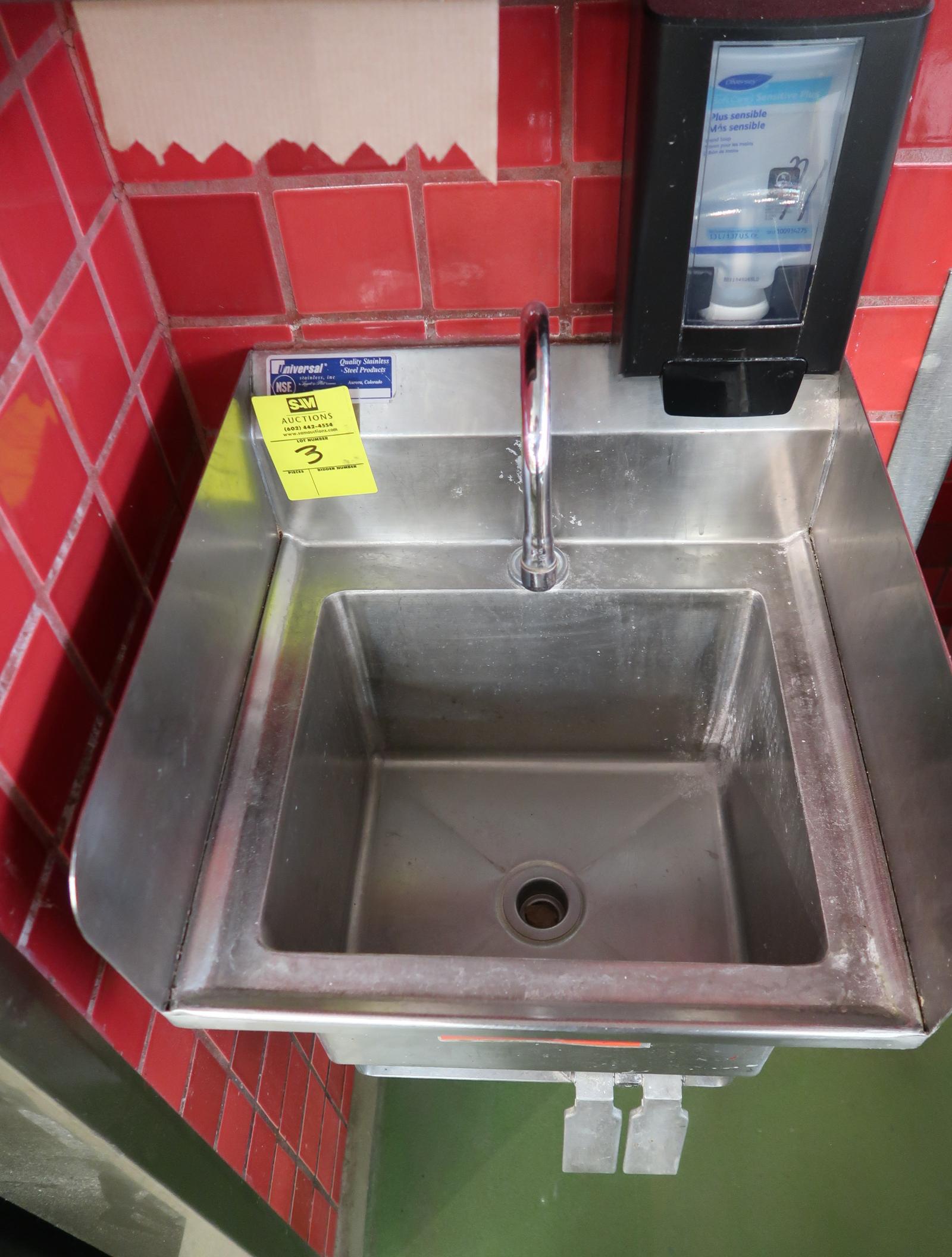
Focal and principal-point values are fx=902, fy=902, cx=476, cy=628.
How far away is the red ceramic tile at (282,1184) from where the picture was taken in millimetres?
1128

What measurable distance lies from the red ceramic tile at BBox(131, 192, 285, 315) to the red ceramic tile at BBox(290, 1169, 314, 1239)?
3.68 ft

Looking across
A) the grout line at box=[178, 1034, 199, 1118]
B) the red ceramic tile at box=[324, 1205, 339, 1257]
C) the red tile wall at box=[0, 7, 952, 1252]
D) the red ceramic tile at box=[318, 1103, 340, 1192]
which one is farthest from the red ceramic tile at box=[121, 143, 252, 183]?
the red ceramic tile at box=[324, 1205, 339, 1257]

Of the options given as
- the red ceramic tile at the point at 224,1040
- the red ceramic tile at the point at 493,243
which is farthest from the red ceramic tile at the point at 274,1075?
the red ceramic tile at the point at 493,243

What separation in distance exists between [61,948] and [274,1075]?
568mm

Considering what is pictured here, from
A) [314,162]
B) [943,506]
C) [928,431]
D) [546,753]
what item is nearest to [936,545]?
[943,506]

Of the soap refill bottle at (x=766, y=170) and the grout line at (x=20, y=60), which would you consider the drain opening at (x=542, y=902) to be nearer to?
the soap refill bottle at (x=766, y=170)

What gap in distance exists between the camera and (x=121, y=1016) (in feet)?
2.41

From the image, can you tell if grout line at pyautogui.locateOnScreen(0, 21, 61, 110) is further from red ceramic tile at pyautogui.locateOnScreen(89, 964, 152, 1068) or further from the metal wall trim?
the metal wall trim

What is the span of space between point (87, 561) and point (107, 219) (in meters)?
0.34

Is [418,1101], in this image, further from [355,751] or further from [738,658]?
[738,658]

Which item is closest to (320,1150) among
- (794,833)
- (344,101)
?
(794,833)

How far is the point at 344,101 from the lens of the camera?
570 mm

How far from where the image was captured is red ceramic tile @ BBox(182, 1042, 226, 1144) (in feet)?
2.82

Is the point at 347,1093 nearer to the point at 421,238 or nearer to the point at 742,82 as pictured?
the point at 421,238
